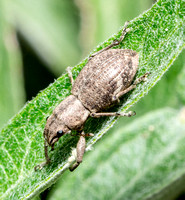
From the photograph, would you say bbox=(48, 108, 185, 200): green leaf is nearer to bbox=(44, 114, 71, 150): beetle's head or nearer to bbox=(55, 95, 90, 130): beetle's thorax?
bbox=(55, 95, 90, 130): beetle's thorax

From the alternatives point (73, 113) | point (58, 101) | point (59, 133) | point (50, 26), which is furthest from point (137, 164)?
point (50, 26)

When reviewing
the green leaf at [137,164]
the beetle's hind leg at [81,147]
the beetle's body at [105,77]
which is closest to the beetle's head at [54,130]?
the beetle's hind leg at [81,147]

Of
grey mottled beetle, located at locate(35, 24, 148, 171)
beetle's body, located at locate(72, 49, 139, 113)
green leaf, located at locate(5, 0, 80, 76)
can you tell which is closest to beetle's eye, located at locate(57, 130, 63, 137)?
grey mottled beetle, located at locate(35, 24, 148, 171)

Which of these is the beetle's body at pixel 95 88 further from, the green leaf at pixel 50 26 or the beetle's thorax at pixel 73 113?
the green leaf at pixel 50 26

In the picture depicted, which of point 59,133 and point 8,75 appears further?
point 8,75

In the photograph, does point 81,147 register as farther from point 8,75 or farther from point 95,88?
point 8,75

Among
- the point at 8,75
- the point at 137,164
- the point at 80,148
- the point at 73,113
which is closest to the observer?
the point at 80,148

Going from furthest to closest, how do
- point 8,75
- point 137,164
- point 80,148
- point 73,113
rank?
point 8,75
point 137,164
point 73,113
point 80,148
